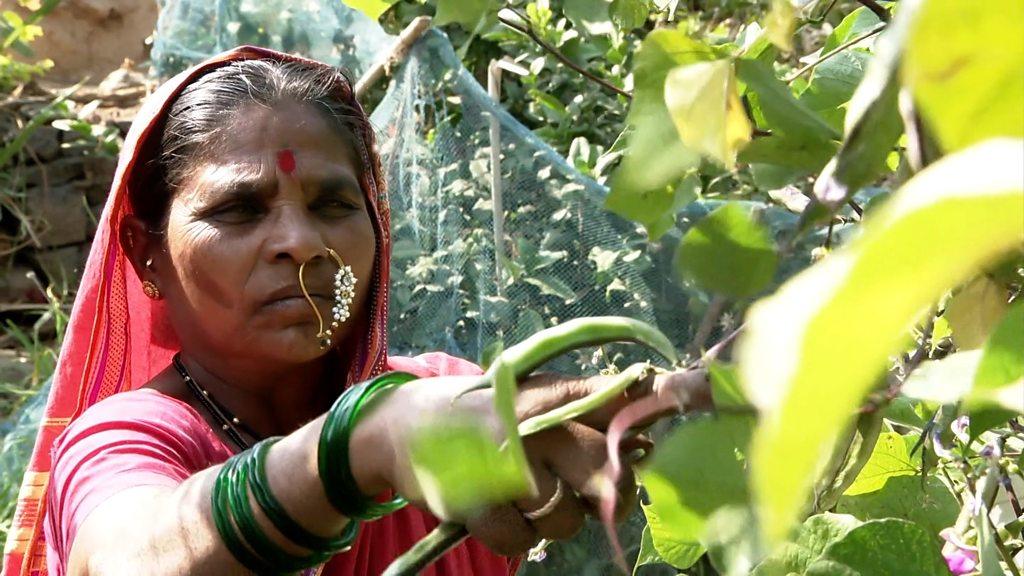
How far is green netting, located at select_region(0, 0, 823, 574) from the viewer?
247cm

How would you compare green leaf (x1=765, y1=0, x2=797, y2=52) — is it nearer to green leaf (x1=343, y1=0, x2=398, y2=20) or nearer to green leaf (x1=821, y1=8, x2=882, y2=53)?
green leaf (x1=821, y1=8, x2=882, y2=53)

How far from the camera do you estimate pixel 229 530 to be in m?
0.73

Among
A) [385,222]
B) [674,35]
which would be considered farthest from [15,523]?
[674,35]

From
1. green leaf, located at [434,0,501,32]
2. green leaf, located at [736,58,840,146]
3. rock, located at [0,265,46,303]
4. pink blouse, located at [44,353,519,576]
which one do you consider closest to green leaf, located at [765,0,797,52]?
green leaf, located at [736,58,840,146]

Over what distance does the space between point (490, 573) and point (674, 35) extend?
1.03 metres

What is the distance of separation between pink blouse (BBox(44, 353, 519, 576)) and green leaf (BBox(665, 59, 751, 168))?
0.61 meters

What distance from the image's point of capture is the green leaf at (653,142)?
0.51 metres

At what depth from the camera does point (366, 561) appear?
138 cm

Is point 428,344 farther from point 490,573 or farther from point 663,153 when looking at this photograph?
point 663,153

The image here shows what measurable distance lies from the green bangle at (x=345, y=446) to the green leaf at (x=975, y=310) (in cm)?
27

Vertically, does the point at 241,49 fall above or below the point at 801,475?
below

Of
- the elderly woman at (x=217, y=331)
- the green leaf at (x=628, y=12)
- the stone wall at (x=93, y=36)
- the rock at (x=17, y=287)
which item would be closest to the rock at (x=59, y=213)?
the rock at (x=17, y=287)

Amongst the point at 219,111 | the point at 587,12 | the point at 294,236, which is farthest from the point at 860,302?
the point at 219,111

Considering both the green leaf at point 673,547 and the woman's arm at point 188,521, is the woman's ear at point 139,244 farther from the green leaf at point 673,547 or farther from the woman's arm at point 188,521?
the green leaf at point 673,547
